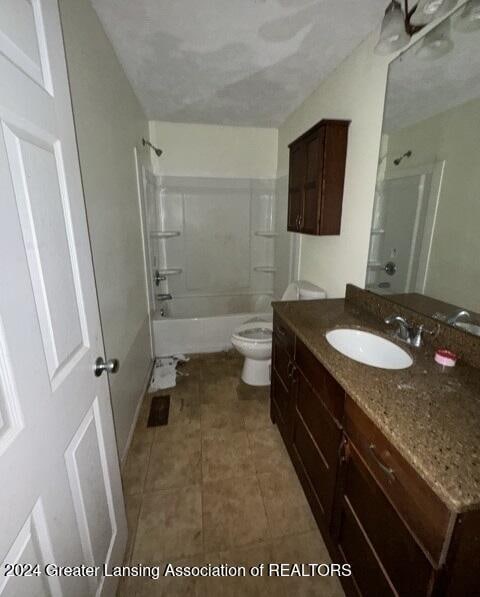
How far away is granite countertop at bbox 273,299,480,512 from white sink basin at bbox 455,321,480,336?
13 centimetres

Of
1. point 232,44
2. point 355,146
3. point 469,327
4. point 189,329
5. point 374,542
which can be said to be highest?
point 232,44

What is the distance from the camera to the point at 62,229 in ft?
2.47

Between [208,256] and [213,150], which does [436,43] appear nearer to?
[213,150]

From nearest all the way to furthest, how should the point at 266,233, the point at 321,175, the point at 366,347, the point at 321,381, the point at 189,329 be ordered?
the point at 321,381 < the point at 366,347 < the point at 321,175 < the point at 189,329 < the point at 266,233

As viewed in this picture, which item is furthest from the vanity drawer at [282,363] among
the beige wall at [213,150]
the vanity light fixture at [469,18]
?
the beige wall at [213,150]

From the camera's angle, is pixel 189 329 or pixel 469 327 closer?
pixel 469 327

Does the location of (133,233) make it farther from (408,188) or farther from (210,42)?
(408,188)

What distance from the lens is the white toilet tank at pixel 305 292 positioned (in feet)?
6.77

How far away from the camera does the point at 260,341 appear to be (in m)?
2.14

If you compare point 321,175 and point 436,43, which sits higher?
point 436,43

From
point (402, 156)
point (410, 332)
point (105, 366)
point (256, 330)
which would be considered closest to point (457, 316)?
point (410, 332)

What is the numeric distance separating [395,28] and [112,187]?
59.0 inches

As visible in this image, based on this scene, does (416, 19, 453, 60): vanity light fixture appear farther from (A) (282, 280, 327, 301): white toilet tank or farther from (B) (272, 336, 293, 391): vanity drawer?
(B) (272, 336, 293, 391): vanity drawer

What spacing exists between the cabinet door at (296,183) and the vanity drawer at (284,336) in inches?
33.7
